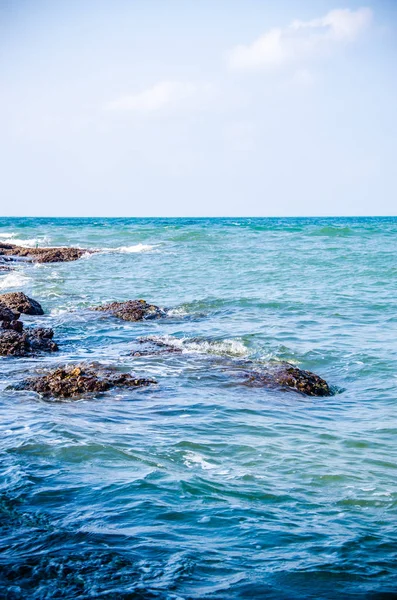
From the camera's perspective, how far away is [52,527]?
5.28 metres

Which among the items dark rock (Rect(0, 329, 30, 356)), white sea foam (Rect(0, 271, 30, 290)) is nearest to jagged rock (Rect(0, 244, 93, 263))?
white sea foam (Rect(0, 271, 30, 290))

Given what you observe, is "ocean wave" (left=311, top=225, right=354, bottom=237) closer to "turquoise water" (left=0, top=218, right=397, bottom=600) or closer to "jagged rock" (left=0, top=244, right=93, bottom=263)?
"jagged rock" (left=0, top=244, right=93, bottom=263)

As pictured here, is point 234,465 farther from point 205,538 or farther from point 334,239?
point 334,239

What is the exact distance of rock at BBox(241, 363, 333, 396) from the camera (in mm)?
9837

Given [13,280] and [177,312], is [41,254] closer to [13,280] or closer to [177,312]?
[13,280]

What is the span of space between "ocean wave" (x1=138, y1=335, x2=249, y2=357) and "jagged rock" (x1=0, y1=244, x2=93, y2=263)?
781 inches

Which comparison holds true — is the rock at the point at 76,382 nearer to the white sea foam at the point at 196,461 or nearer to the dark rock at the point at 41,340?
the dark rock at the point at 41,340

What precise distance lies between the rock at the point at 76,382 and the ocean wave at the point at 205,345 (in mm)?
2472

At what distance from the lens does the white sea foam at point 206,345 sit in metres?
12.3

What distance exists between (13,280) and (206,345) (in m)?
13.0

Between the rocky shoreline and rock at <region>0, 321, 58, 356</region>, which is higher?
the rocky shoreline

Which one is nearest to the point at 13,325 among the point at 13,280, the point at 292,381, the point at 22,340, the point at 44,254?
the point at 22,340

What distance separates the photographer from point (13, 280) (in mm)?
23781

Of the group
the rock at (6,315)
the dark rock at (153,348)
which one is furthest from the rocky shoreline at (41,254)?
the dark rock at (153,348)
